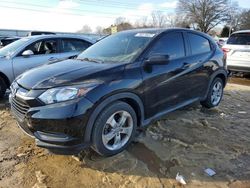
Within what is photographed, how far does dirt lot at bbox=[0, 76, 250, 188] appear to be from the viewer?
326 cm

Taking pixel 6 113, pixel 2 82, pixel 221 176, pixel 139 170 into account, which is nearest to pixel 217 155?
pixel 221 176

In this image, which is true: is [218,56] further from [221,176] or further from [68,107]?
[68,107]

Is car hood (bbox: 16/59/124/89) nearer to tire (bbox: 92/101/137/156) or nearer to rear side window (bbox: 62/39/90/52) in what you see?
tire (bbox: 92/101/137/156)

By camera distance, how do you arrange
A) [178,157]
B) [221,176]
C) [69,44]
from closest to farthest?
[221,176] → [178,157] → [69,44]

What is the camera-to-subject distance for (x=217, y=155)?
3871mm

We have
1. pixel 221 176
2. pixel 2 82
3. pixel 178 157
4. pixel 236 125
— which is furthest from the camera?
pixel 2 82

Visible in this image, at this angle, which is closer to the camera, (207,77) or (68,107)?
(68,107)

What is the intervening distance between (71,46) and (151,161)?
482cm

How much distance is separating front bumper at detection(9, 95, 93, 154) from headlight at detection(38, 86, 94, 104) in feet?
0.20

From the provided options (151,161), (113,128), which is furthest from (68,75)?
(151,161)

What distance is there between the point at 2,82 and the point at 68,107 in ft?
13.3

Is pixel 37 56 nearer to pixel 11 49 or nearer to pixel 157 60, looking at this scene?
pixel 11 49

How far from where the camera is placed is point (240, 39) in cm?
975

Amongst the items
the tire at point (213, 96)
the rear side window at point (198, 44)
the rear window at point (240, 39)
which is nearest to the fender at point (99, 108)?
the rear side window at point (198, 44)
